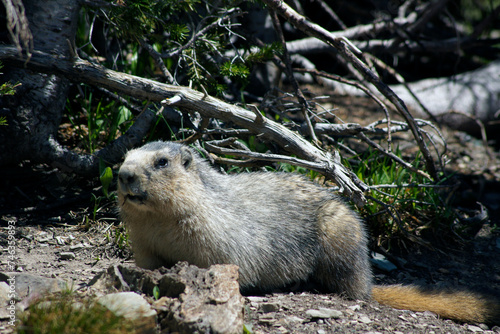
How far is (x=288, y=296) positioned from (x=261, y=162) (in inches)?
65.4

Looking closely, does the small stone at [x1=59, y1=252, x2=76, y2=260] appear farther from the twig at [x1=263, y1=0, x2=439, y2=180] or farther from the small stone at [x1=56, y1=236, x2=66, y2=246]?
the twig at [x1=263, y1=0, x2=439, y2=180]

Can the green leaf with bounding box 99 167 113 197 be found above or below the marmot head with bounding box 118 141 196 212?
below

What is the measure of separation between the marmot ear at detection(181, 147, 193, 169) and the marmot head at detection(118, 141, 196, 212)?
0.10ft

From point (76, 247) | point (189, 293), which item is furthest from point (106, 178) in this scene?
point (189, 293)

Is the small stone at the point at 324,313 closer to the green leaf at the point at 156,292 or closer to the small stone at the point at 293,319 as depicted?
the small stone at the point at 293,319

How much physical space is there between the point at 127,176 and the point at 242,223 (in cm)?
123

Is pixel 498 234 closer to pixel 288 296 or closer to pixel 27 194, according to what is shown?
pixel 288 296

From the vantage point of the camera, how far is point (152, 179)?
142 inches

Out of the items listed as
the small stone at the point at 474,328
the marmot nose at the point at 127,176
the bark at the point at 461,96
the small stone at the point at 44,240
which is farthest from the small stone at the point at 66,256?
the bark at the point at 461,96

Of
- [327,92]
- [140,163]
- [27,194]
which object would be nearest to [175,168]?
[140,163]

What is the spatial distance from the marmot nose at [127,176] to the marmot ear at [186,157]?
586 millimetres

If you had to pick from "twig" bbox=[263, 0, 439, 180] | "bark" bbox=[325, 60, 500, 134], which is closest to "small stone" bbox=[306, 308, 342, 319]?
"twig" bbox=[263, 0, 439, 180]

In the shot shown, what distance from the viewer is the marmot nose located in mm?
3477

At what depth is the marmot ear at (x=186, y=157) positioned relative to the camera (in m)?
3.99
